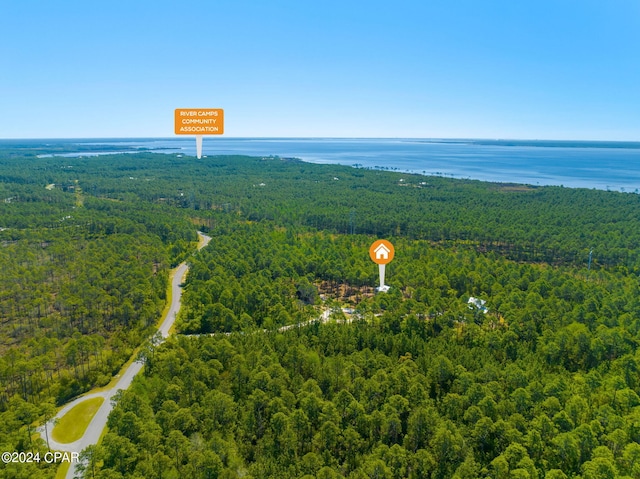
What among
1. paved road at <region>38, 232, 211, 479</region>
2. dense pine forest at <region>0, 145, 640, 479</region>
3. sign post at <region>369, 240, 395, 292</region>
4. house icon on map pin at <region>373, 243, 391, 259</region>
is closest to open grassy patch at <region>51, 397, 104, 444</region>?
paved road at <region>38, 232, 211, 479</region>

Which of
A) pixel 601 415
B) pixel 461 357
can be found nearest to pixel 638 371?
pixel 601 415

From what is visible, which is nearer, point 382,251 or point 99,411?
point 99,411

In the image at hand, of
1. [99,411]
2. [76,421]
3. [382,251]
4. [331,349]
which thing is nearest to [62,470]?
[76,421]

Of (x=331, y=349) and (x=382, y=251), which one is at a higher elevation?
(x=382, y=251)

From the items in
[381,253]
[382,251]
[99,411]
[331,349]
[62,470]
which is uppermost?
[382,251]

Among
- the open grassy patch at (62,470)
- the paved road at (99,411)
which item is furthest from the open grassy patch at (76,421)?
the open grassy patch at (62,470)

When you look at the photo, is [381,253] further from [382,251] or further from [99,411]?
[99,411]

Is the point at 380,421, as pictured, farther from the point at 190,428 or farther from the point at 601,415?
the point at 601,415
